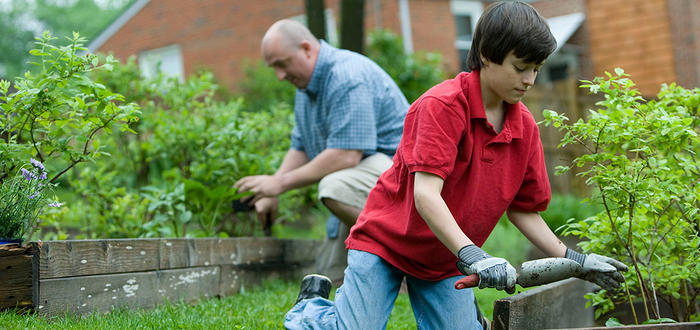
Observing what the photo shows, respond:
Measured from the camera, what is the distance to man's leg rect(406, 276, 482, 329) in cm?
284

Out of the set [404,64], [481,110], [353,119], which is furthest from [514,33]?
[404,64]

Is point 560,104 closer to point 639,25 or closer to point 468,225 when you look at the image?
point 639,25

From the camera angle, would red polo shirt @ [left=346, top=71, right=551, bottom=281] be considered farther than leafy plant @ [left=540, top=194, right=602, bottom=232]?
No

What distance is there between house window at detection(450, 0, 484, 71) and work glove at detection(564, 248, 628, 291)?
13336mm

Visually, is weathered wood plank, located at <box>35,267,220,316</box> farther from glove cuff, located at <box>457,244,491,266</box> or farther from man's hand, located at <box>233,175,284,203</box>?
glove cuff, located at <box>457,244,491,266</box>

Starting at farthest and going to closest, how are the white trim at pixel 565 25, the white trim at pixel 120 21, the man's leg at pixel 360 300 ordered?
1. the white trim at pixel 120 21
2. the white trim at pixel 565 25
3. the man's leg at pixel 360 300

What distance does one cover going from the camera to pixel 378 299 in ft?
8.97

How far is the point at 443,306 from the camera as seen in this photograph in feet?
9.38

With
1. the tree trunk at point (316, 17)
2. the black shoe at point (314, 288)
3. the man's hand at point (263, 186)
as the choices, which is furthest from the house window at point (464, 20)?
the black shoe at point (314, 288)

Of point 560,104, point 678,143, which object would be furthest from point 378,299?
point 560,104

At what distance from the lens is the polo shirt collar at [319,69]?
4.34 meters

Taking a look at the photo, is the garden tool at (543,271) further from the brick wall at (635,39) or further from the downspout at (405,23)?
the brick wall at (635,39)

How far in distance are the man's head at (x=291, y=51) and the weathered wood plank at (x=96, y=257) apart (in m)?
1.42

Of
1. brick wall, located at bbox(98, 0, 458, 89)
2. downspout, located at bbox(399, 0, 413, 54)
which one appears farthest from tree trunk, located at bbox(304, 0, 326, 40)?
brick wall, located at bbox(98, 0, 458, 89)
